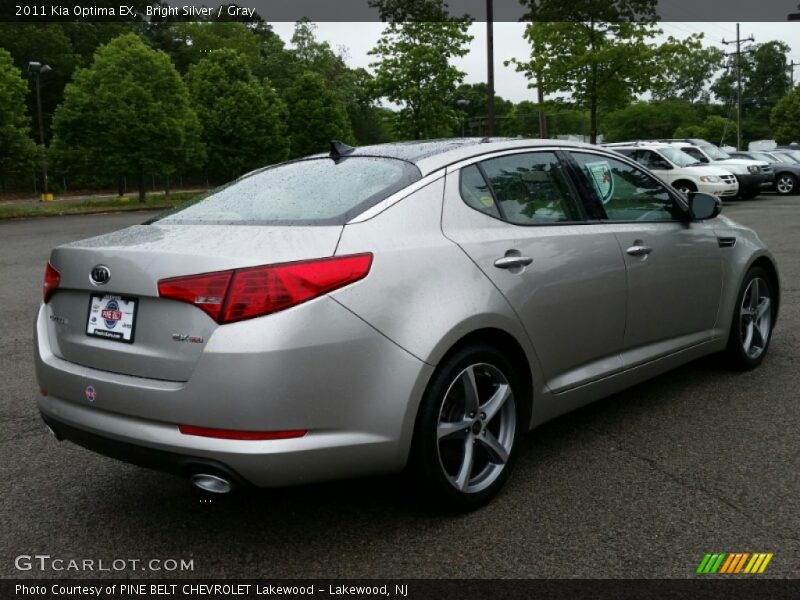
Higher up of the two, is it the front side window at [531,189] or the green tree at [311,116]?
the green tree at [311,116]

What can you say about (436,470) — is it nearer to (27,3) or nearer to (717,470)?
(717,470)

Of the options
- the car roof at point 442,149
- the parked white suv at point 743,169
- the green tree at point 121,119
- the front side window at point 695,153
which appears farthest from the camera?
the green tree at point 121,119

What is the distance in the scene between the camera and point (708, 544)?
298 cm

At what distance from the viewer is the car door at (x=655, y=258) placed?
4.17 meters

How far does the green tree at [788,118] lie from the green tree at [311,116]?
194 feet

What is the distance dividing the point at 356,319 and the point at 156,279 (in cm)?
72

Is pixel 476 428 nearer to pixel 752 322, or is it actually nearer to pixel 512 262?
pixel 512 262

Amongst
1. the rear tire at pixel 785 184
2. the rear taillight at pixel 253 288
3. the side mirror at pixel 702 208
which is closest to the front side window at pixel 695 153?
the rear tire at pixel 785 184

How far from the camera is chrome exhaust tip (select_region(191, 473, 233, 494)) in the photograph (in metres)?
2.77

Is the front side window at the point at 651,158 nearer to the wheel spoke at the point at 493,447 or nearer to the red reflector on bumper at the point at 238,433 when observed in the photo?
the wheel spoke at the point at 493,447

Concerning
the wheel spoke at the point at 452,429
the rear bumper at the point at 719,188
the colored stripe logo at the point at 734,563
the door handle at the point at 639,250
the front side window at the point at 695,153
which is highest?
the front side window at the point at 695,153

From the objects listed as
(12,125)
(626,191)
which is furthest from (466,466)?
(12,125)

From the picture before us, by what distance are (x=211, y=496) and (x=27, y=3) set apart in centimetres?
6086

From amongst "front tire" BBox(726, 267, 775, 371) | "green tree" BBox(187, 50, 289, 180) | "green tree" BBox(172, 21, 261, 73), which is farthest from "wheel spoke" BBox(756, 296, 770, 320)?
"green tree" BBox(172, 21, 261, 73)
